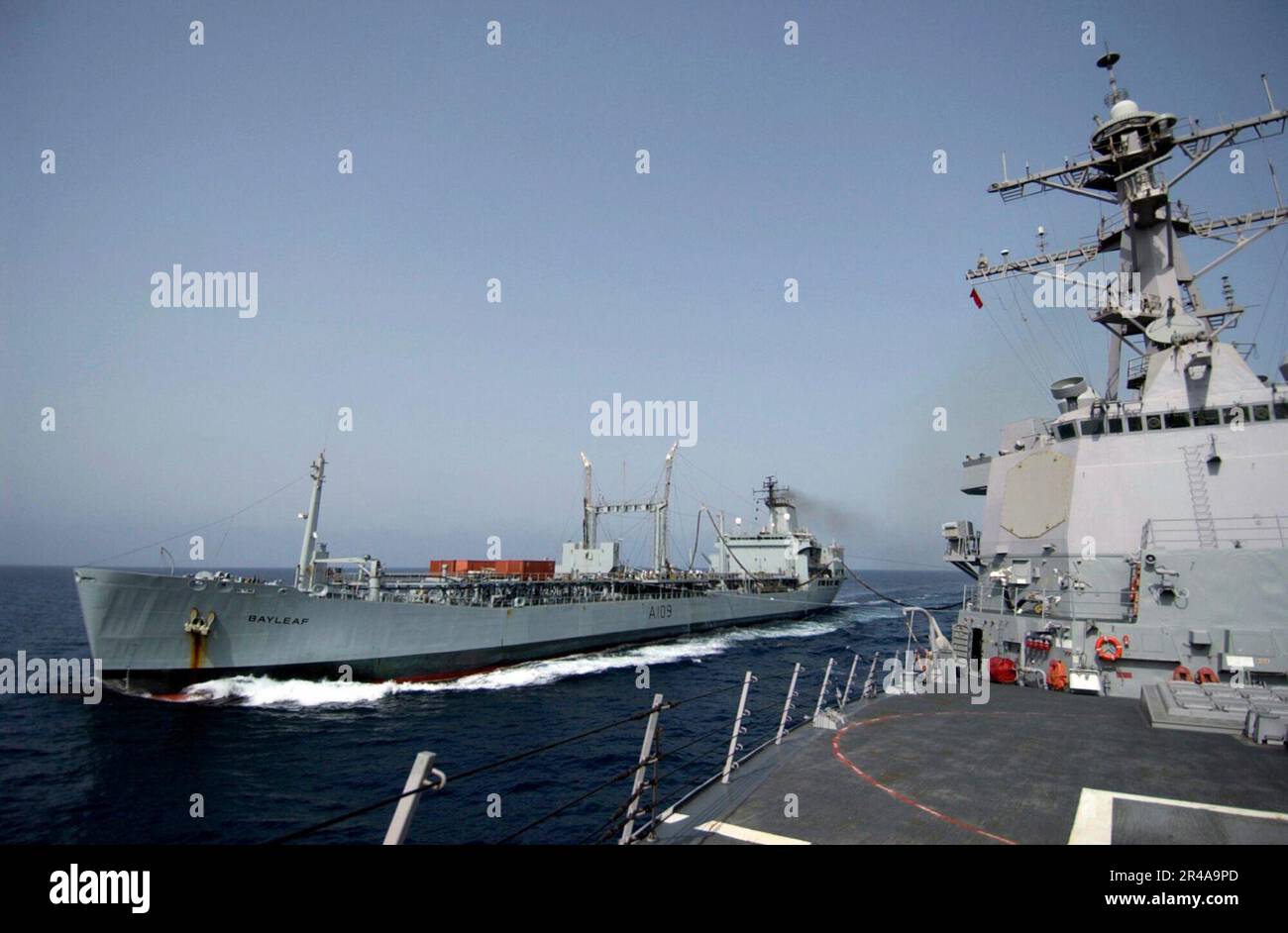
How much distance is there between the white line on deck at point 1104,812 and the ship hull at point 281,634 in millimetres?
27004

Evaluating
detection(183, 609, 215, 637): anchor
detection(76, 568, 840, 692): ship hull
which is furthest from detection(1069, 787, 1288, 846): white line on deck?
detection(183, 609, 215, 637): anchor

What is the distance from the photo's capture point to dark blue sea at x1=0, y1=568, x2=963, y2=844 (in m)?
14.1

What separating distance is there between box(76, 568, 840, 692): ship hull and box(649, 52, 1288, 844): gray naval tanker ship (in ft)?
53.3

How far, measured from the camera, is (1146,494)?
15.9 metres

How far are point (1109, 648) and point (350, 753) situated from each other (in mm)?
20415

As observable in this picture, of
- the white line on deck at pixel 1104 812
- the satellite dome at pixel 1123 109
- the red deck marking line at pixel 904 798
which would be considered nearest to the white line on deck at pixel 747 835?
the red deck marking line at pixel 904 798

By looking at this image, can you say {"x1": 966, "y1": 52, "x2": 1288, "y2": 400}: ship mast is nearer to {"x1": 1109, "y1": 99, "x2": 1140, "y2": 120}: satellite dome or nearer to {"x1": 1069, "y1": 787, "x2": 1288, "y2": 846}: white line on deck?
{"x1": 1109, "y1": 99, "x2": 1140, "y2": 120}: satellite dome

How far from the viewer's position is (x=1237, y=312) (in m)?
18.9

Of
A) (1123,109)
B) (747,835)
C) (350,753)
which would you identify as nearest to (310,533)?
(350,753)

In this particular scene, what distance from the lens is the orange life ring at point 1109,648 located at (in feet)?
44.6

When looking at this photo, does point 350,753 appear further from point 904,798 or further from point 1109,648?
point 1109,648

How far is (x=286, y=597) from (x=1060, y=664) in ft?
89.2

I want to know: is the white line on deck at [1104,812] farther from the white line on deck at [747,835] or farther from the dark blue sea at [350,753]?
the dark blue sea at [350,753]
